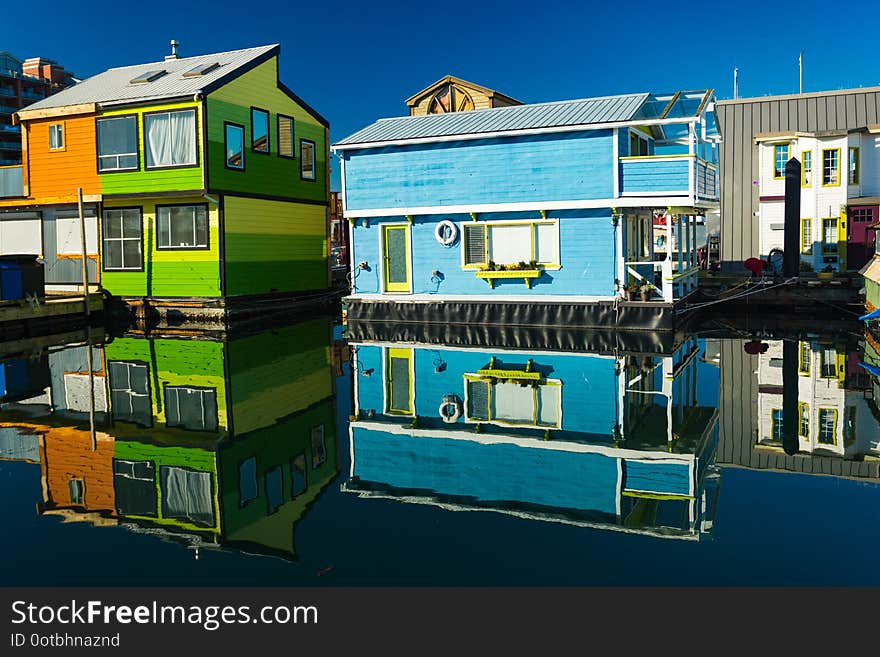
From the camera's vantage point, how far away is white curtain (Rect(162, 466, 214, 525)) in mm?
7680

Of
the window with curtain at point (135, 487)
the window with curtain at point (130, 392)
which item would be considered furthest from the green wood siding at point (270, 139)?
the window with curtain at point (135, 487)

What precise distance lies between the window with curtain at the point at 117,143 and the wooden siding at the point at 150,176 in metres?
0.17

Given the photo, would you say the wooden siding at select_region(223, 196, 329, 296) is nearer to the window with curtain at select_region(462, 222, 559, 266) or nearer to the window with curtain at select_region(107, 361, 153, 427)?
the window with curtain at select_region(462, 222, 559, 266)

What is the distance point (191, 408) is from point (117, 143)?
49.0 ft

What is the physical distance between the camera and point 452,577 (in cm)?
601

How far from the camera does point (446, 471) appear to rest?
9.02 metres

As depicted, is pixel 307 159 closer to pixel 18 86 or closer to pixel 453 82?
pixel 453 82

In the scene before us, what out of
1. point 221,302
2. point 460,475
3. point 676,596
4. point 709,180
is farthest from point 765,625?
point 221,302

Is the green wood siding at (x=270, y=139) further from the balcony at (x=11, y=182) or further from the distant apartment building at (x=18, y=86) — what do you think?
the distant apartment building at (x=18, y=86)

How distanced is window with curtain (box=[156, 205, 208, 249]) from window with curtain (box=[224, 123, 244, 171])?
170 cm

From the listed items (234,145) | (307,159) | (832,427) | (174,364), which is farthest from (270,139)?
(832,427)

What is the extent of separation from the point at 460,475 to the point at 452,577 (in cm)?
284

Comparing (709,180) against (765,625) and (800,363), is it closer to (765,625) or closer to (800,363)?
(800,363)

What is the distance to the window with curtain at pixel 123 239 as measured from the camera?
82.2 ft
